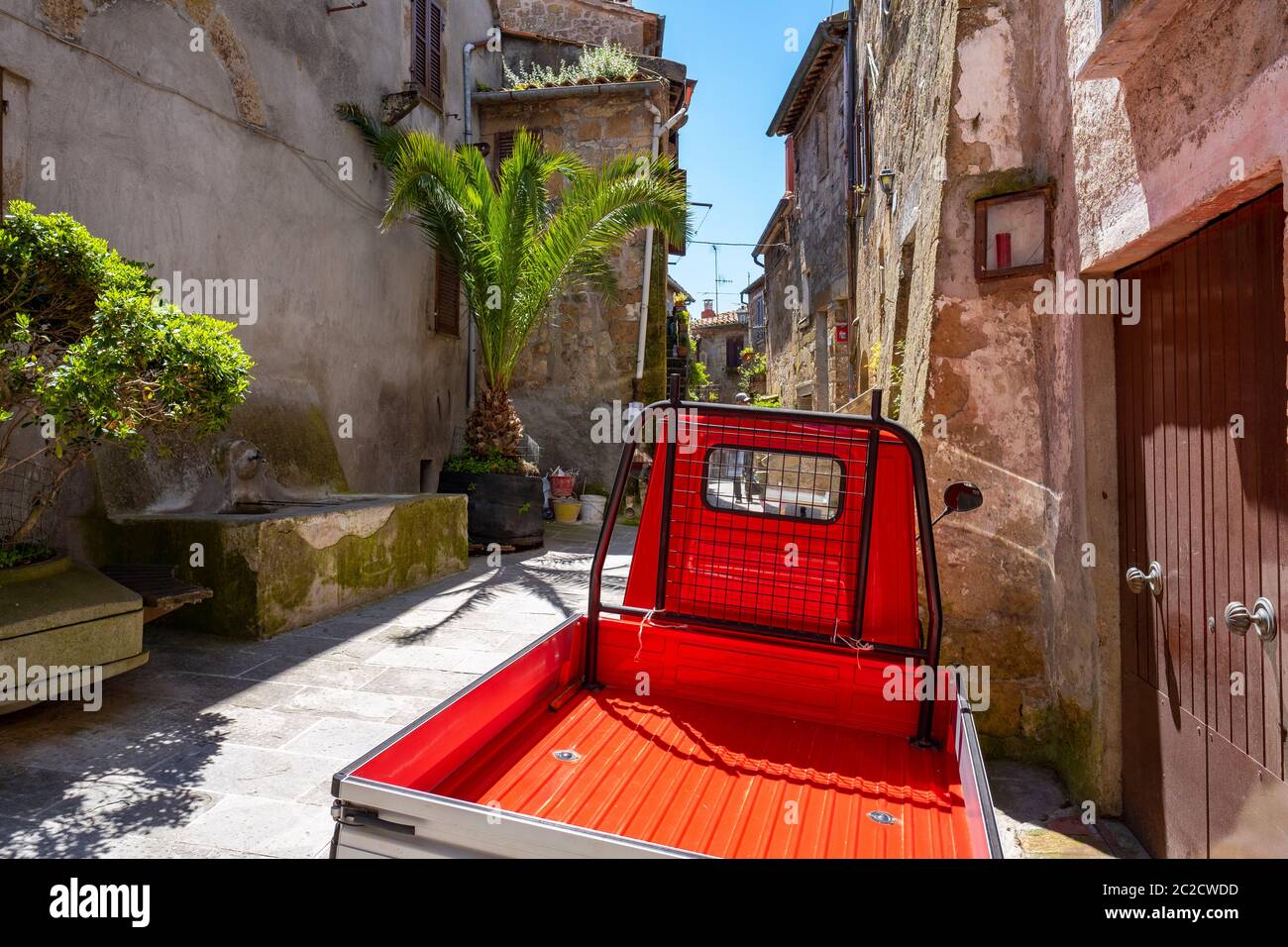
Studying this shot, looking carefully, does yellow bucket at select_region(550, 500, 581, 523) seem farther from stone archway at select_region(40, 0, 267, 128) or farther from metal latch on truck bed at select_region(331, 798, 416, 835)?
metal latch on truck bed at select_region(331, 798, 416, 835)

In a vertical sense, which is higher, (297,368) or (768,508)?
(297,368)

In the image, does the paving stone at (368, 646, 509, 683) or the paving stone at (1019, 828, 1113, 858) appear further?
the paving stone at (368, 646, 509, 683)

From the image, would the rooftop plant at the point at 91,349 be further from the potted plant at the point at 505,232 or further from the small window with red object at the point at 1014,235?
the potted plant at the point at 505,232

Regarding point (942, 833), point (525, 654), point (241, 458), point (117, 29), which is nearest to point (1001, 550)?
point (942, 833)

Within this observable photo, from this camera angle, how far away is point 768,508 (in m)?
3.37

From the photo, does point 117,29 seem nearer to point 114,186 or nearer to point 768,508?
point 114,186

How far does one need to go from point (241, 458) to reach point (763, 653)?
5115 mm

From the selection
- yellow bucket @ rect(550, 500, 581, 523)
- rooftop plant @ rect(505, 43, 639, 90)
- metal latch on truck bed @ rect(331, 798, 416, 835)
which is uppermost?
rooftop plant @ rect(505, 43, 639, 90)

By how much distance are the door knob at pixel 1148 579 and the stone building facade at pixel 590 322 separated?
9.01 metres

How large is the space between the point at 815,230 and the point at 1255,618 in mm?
14766

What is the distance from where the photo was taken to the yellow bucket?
38.8 feet

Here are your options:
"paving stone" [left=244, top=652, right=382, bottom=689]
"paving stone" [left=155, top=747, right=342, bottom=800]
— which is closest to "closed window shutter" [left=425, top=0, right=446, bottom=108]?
"paving stone" [left=244, top=652, right=382, bottom=689]

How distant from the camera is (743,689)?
3.11 meters

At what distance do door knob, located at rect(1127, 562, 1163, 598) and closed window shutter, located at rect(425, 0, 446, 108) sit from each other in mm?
10351
